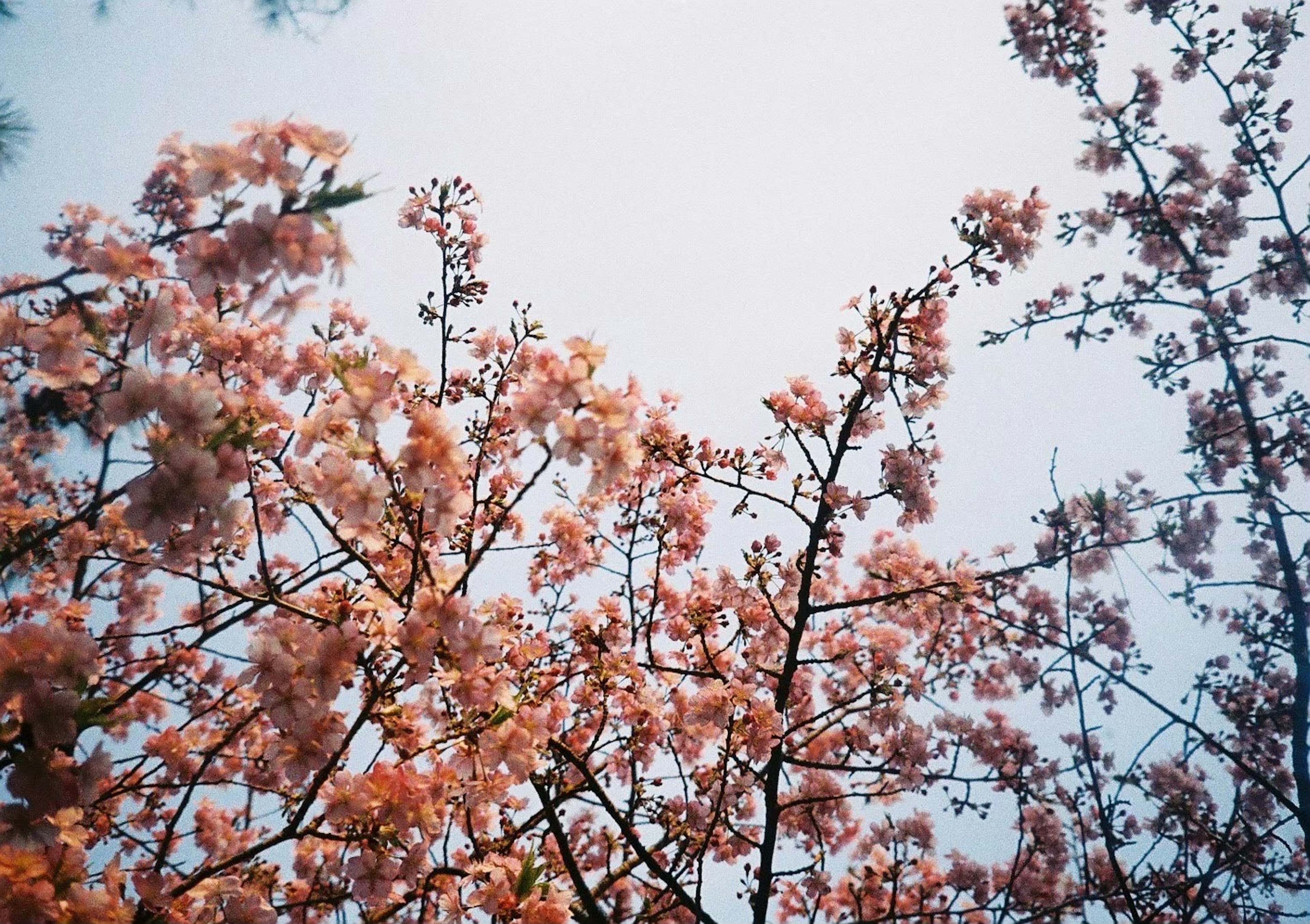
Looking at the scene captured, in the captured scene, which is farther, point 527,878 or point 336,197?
point 527,878

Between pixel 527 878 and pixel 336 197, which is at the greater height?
pixel 336 197

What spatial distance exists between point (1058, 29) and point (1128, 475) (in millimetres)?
5565

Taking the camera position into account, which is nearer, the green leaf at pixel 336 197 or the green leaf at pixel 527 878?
the green leaf at pixel 336 197

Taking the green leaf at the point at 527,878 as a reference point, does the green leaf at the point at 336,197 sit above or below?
above

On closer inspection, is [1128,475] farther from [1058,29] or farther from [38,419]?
[38,419]

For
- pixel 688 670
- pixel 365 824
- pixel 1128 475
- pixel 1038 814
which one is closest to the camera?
pixel 365 824

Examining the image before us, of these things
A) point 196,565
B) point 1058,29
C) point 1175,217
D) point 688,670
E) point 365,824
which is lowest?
point 365,824

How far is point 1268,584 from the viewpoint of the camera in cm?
529

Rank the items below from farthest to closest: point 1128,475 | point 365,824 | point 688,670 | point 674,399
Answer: point 1128,475
point 674,399
point 688,670
point 365,824

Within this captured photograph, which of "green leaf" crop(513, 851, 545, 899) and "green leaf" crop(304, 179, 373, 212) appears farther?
"green leaf" crop(513, 851, 545, 899)

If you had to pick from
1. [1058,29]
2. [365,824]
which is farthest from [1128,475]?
[365,824]

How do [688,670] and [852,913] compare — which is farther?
[852,913]

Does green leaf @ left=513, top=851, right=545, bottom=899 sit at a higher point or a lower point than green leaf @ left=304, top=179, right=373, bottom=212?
lower

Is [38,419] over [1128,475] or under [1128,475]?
under
